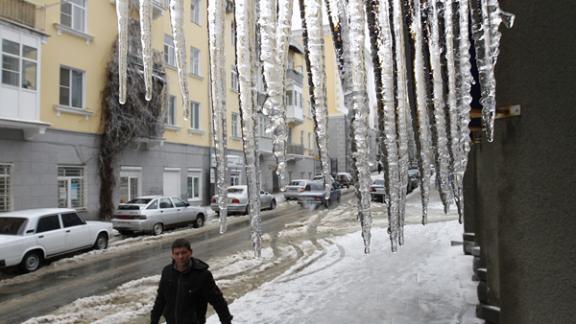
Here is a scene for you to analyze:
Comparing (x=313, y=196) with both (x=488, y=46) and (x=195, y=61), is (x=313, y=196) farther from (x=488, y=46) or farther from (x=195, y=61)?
(x=488, y=46)

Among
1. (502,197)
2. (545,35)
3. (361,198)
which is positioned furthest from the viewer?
(502,197)

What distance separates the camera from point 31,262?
33.7 ft

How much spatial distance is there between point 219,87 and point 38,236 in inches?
417

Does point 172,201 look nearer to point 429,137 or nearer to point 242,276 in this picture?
point 242,276

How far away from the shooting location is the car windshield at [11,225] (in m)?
10.3

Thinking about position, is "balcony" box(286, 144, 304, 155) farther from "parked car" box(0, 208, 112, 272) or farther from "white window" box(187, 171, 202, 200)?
"parked car" box(0, 208, 112, 272)

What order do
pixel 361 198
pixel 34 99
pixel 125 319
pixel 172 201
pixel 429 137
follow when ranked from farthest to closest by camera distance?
pixel 172 201
pixel 34 99
pixel 125 319
pixel 429 137
pixel 361 198

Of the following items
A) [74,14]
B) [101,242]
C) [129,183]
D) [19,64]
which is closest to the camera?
[101,242]

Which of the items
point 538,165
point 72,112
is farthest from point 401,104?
point 72,112

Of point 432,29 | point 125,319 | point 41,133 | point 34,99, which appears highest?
point 34,99

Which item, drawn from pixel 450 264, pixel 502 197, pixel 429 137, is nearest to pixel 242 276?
pixel 450 264

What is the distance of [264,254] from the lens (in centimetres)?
1184

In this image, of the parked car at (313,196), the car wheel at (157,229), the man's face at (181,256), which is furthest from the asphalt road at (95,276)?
the parked car at (313,196)

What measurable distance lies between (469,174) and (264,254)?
604 centimetres
